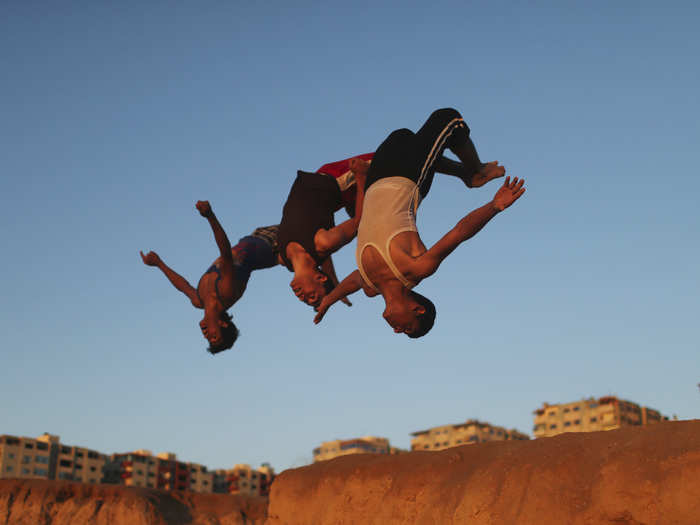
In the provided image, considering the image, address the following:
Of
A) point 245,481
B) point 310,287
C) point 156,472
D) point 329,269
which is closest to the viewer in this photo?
point 310,287

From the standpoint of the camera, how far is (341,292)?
8203 mm

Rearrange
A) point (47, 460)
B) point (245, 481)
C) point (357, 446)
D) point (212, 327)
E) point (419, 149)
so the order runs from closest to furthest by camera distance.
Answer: point (419, 149) → point (212, 327) → point (47, 460) → point (245, 481) → point (357, 446)

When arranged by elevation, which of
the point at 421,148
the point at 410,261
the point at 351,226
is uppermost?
the point at 421,148

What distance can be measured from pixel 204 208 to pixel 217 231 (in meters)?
0.60

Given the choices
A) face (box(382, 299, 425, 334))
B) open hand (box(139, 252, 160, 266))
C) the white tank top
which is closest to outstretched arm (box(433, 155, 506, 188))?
the white tank top

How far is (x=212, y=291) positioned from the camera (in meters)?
11.0

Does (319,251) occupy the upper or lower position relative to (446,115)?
lower

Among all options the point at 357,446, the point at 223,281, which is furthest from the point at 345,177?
the point at 357,446

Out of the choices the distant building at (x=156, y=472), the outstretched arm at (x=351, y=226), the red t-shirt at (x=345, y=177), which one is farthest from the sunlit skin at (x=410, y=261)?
the distant building at (x=156, y=472)

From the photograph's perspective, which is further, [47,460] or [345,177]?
[47,460]

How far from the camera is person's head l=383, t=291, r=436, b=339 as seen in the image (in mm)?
7590

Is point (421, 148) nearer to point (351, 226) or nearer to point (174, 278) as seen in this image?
point (351, 226)

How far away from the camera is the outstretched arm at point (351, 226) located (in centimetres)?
860

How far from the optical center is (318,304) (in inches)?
355
